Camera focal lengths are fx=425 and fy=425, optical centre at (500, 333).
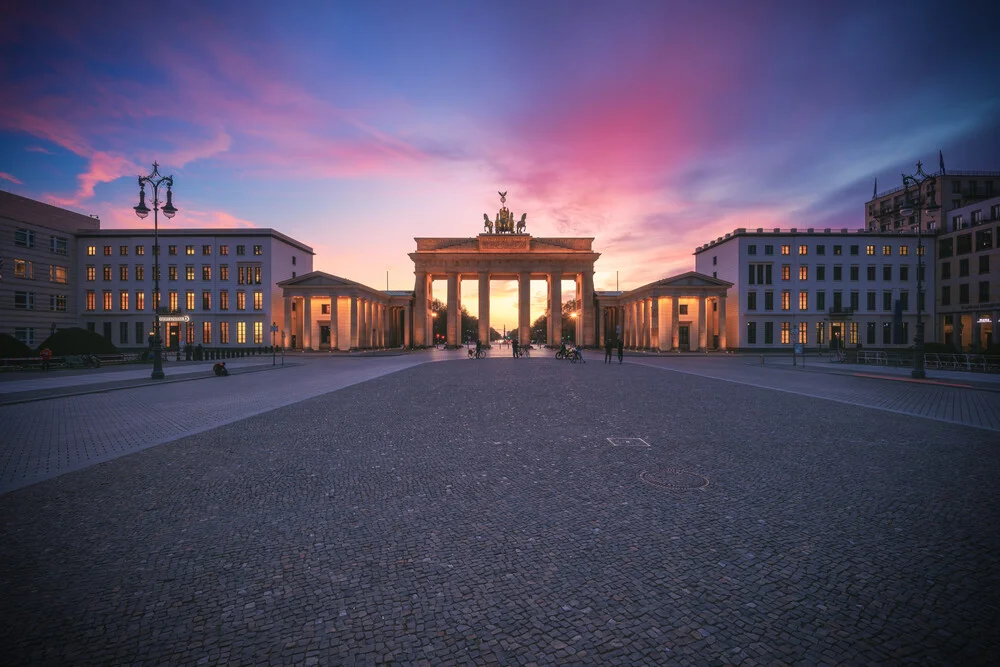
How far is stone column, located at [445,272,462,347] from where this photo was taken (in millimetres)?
66875

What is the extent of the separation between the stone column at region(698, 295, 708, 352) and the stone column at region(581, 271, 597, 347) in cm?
1675

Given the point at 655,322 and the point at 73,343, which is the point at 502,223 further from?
the point at 73,343

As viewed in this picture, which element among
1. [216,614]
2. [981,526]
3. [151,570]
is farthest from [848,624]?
[151,570]

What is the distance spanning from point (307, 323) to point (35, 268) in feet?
101

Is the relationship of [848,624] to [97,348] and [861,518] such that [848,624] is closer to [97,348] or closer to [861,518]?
[861,518]

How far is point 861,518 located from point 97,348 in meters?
46.1

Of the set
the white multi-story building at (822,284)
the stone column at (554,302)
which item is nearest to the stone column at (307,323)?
the stone column at (554,302)

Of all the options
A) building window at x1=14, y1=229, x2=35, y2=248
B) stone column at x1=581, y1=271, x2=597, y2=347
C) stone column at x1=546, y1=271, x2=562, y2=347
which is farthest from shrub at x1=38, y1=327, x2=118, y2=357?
stone column at x1=581, y1=271, x2=597, y2=347

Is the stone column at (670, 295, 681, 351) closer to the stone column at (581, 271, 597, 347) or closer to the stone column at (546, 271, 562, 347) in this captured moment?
the stone column at (581, 271, 597, 347)

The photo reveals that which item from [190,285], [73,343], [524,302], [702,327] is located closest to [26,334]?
[190,285]

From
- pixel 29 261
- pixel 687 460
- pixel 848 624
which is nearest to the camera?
pixel 848 624

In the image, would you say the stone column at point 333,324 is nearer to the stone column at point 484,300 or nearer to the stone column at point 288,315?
the stone column at point 288,315

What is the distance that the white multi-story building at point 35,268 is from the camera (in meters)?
46.8

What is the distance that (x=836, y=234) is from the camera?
59938 millimetres
